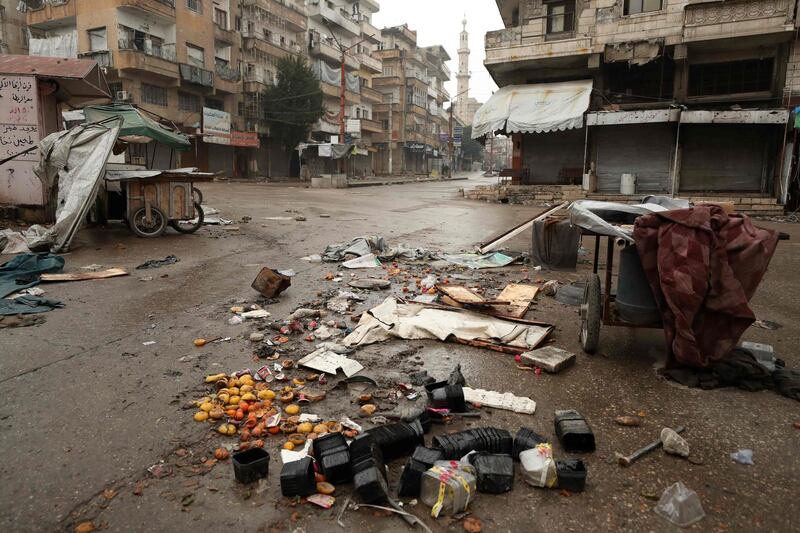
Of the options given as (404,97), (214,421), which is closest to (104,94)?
(214,421)

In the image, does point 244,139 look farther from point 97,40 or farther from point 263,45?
point 97,40

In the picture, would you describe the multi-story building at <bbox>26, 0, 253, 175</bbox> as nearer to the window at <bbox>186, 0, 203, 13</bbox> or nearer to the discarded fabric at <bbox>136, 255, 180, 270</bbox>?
the window at <bbox>186, 0, 203, 13</bbox>

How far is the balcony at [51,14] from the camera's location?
1224 inches

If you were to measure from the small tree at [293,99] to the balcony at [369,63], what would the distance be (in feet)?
48.2

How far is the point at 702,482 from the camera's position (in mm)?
2344

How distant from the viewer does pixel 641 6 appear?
19.2 metres

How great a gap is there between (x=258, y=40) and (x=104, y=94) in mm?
30892

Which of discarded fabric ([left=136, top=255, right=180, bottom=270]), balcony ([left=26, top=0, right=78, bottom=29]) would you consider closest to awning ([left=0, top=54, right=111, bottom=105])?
discarded fabric ([left=136, top=255, right=180, bottom=270])

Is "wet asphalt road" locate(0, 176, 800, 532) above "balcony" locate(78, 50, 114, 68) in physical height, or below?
below

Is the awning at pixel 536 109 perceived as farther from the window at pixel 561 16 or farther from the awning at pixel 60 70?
the awning at pixel 60 70

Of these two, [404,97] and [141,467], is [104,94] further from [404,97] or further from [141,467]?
[404,97]

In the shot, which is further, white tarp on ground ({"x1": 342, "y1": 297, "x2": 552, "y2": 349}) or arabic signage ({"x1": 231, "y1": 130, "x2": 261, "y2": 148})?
arabic signage ({"x1": 231, "y1": 130, "x2": 261, "y2": 148})

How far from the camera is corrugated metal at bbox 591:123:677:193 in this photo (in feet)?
65.6

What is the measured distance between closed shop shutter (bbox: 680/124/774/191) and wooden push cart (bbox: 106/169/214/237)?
59.2ft
